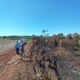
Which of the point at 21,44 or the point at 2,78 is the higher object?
the point at 21,44

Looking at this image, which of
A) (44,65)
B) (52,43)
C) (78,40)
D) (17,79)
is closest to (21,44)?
(44,65)

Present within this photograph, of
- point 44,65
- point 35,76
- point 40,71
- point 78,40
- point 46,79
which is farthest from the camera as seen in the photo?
point 78,40

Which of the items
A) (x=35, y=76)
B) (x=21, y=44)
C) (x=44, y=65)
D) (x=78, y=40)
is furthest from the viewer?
(x=78, y=40)

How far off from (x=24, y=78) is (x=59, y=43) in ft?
113

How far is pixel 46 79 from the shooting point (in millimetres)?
10227

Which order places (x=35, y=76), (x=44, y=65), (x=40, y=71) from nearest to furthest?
(x=35, y=76)
(x=40, y=71)
(x=44, y=65)

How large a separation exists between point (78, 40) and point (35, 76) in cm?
3745

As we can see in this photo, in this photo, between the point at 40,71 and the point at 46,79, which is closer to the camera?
the point at 46,79

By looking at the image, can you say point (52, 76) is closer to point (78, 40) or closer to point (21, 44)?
point (21, 44)

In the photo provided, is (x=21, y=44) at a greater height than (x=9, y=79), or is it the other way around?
(x=21, y=44)

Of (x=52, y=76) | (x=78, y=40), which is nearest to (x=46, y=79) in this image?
(x=52, y=76)

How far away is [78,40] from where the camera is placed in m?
47.2

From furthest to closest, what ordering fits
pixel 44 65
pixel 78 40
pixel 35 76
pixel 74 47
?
pixel 78 40 < pixel 74 47 < pixel 44 65 < pixel 35 76

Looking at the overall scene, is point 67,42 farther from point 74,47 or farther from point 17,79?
point 17,79
